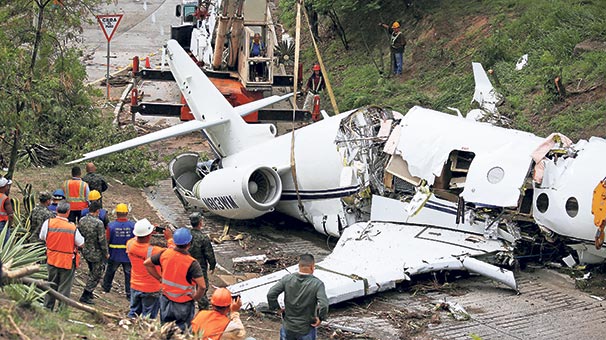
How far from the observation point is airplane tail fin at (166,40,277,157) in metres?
19.0

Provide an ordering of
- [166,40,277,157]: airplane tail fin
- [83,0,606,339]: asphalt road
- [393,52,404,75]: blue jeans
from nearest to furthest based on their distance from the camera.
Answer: [83,0,606,339]: asphalt road → [166,40,277,157]: airplane tail fin → [393,52,404,75]: blue jeans

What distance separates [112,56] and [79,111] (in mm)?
14665

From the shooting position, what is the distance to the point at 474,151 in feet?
49.6

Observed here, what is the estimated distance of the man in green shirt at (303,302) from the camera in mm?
10094

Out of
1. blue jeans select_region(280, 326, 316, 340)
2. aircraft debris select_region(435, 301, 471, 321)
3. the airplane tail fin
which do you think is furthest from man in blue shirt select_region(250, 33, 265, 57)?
blue jeans select_region(280, 326, 316, 340)

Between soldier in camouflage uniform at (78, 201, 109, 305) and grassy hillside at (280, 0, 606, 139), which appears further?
grassy hillside at (280, 0, 606, 139)

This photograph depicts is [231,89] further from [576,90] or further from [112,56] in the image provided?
[112,56]

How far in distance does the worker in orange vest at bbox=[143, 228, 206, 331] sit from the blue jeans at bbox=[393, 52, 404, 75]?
1651 cm

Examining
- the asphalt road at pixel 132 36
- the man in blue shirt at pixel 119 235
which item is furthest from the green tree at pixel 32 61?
the asphalt road at pixel 132 36

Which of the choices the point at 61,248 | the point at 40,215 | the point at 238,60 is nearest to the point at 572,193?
the point at 61,248

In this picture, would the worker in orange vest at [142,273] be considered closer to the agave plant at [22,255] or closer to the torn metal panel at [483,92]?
the agave plant at [22,255]

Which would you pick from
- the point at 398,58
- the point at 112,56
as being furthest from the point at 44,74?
the point at 112,56

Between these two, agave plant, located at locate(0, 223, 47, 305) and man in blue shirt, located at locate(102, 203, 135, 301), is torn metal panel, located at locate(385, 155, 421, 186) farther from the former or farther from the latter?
agave plant, located at locate(0, 223, 47, 305)

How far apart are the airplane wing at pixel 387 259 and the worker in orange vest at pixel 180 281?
2.49m
